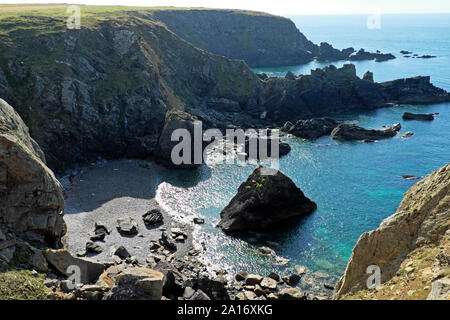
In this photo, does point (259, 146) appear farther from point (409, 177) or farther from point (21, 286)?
point (21, 286)

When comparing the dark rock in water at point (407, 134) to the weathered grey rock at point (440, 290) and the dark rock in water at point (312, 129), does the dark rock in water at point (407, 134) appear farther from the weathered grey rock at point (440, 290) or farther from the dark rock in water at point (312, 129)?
the weathered grey rock at point (440, 290)

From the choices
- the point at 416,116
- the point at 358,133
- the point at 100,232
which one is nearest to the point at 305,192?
the point at 100,232

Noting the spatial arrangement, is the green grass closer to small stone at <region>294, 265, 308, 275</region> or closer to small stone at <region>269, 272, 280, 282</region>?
small stone at <region>269, 272, 280, 282</region>

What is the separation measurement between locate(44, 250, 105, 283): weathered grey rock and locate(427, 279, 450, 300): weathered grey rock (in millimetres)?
28387

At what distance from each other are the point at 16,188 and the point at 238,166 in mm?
46032

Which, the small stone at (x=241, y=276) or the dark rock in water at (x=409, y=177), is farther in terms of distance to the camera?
the dark rock in water at (x=409, y=177)

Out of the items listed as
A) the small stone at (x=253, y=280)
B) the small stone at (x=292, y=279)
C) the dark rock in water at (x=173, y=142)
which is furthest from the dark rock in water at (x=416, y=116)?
the small stone at (x=253, y=280)

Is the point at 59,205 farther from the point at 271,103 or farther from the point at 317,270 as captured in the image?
the point at 271,103

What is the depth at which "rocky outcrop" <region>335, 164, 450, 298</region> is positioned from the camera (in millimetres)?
23672

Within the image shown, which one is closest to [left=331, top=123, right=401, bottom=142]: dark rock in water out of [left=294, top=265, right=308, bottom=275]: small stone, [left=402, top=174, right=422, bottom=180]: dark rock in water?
[left=402, top=174, right=422, bottom=180]: dark rock in water

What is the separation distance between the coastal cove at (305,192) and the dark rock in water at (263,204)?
1704 mm

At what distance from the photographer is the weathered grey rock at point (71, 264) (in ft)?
116
